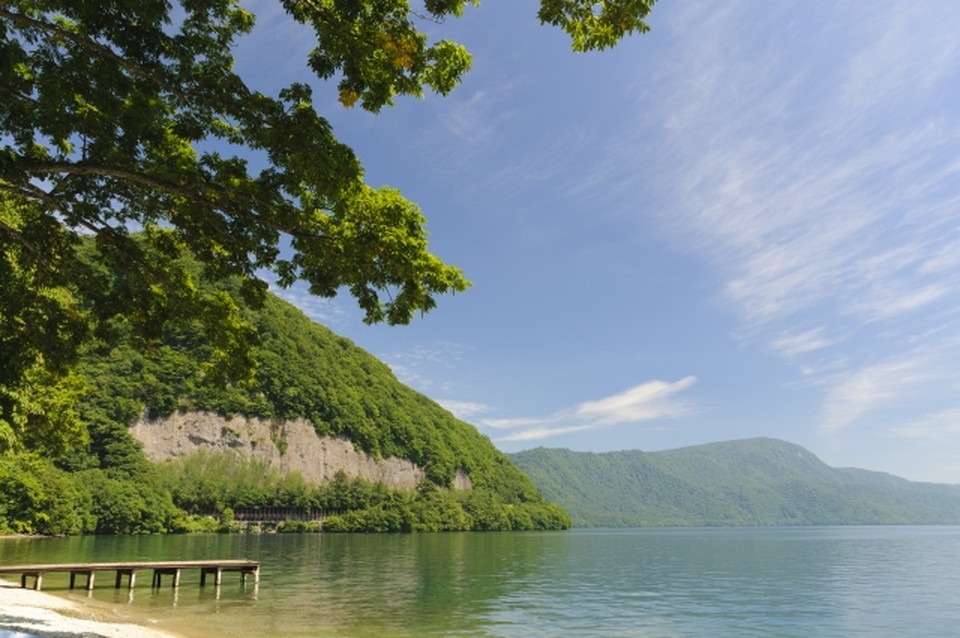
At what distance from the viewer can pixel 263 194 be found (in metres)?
12.6

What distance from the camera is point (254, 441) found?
18075 cm

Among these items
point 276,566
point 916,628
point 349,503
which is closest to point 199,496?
point 349,503

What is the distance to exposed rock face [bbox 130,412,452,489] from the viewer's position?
547ft

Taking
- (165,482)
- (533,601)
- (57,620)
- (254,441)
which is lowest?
(533,601)

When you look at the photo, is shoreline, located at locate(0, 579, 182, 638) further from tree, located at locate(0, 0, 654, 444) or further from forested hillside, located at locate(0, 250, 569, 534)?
forested hillside, located at locate(0, 250, 569, 534)

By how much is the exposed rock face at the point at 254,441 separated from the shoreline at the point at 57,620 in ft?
492

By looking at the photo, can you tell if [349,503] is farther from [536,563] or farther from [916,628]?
[916,628]

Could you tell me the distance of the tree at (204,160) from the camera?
10.5 m

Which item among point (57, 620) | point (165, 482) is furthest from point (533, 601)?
point (165, 482)

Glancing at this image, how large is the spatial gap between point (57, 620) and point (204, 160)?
58.8 feet

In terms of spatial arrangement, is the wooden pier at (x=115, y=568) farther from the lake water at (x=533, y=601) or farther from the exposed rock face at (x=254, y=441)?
the exposed rock face at (x=254, y=441)

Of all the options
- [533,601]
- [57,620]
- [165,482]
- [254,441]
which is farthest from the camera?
[254,441]

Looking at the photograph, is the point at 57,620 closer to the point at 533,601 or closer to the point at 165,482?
the point at 533,601

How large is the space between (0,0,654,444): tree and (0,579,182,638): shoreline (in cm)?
850
